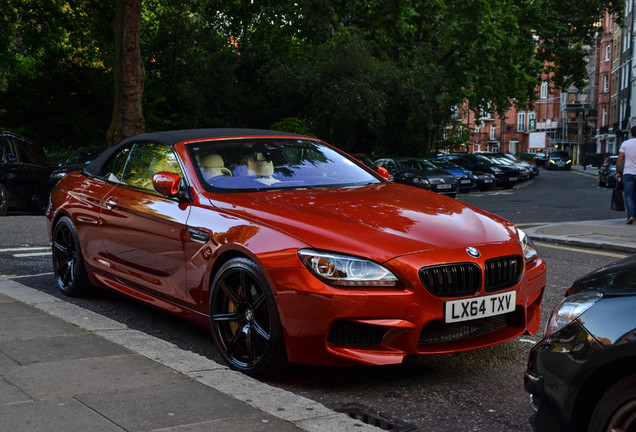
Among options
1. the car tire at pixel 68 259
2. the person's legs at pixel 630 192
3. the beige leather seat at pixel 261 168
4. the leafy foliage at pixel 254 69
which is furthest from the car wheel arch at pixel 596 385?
the leafy foliage at pixel 254 69

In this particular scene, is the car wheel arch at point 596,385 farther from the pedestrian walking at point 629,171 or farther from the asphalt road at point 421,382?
the pedestrian walking at point 629,171

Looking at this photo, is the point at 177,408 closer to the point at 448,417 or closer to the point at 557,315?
the point at 448,417

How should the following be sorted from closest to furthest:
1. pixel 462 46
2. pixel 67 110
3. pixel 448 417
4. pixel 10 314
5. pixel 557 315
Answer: pixel 557 315
pixel 448 417
pixel 10 314
pixel 67 110
pixel 462 46

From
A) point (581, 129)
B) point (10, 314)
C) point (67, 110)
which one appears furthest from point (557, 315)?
point (581, 129)

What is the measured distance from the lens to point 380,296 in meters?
4.25

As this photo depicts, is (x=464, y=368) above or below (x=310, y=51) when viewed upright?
below

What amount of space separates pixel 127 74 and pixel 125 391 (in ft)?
60.3

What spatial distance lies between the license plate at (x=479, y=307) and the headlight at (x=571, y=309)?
1208mm

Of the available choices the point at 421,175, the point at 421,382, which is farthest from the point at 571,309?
the point at 421,175

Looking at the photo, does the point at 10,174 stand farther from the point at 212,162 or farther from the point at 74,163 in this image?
the point at 212,162

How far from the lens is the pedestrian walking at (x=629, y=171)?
14.6 meters

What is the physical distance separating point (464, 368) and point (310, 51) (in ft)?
99.7

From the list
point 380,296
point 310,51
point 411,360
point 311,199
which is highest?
point 310,51

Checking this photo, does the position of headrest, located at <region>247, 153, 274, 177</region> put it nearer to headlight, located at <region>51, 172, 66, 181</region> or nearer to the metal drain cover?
the metal drain cover
